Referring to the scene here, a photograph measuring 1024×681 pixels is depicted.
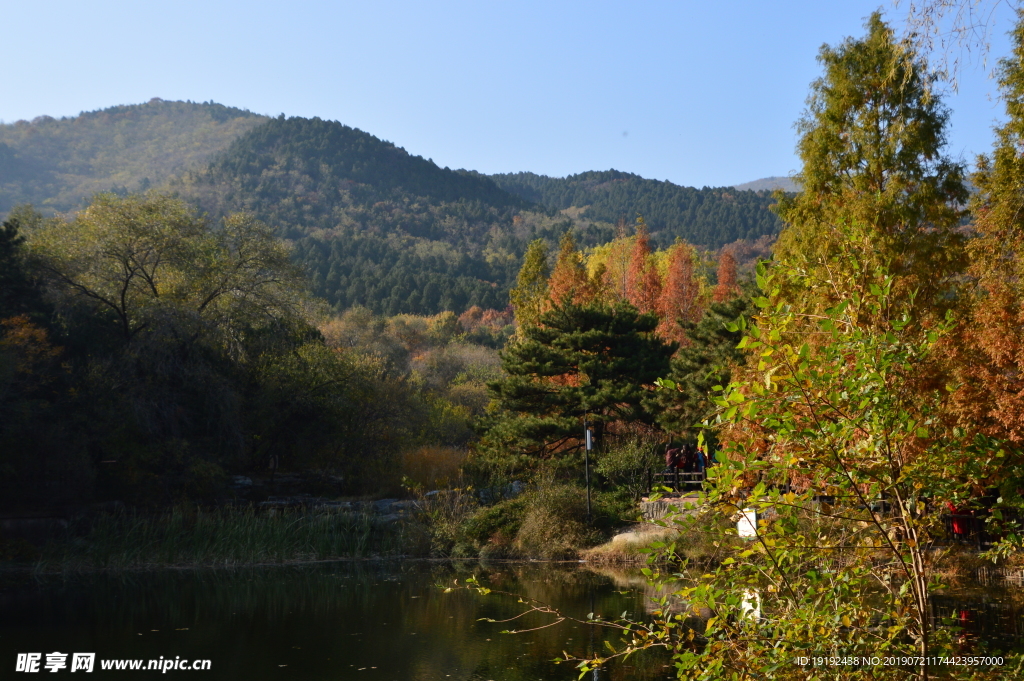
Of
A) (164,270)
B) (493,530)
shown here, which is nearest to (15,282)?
(164,270)

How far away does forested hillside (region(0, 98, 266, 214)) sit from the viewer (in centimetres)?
8825

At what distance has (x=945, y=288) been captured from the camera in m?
12.5

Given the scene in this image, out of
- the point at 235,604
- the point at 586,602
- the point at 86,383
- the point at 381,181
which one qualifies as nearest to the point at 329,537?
the point at 235,604

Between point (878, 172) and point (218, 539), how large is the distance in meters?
14.1

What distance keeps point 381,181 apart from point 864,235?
93.2 metres

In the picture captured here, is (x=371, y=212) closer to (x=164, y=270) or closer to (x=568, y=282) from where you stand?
(x=568, y=282)

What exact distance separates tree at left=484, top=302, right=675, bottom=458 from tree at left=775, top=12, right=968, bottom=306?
7.91 meters

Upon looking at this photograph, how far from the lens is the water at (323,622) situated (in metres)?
8.71

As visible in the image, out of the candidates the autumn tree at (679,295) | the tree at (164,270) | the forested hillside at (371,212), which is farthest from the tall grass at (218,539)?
the forested hillside at (371,212)

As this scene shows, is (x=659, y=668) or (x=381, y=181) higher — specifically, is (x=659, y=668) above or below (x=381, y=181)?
below

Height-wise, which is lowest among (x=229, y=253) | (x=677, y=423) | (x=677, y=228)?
(x=677, y=423)

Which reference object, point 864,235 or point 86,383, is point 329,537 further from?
point 864,235

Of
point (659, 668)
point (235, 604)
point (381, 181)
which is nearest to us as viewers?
point (659, 668)

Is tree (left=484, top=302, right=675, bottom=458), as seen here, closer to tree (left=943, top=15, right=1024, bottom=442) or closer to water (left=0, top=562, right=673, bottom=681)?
water (left=0, top=562, right=673, bottom=681)
